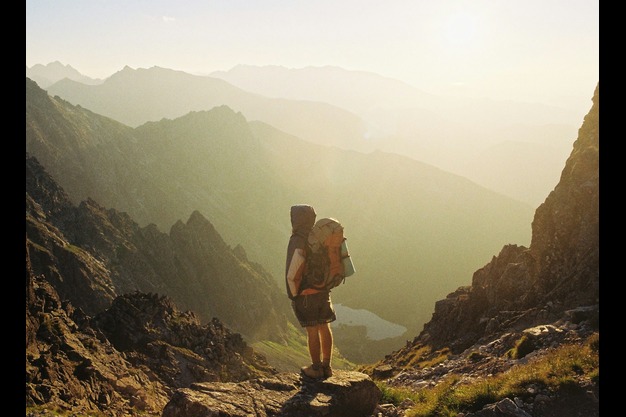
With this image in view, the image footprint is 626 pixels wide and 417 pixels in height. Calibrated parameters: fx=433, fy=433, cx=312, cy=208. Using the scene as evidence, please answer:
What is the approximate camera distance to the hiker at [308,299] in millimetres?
10367

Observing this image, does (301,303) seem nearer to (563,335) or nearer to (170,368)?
(563,335)

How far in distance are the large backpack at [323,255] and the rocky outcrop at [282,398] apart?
243cm

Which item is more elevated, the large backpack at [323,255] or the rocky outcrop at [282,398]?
the large backpack at [323,255]

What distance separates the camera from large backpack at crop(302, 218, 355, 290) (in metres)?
10.5

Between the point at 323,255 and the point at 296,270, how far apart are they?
2.51ft

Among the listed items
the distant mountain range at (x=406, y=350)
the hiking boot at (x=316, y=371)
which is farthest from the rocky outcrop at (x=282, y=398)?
the hiking boot at (x=316, y=371)

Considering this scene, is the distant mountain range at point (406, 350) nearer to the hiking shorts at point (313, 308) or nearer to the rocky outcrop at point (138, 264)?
the rocky outcrop at point (138, 264)

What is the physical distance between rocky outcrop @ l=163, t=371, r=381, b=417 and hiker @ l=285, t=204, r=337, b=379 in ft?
1.63

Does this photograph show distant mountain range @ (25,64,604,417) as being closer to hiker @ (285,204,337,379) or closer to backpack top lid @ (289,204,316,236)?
hiker @ (285,204,337,379)

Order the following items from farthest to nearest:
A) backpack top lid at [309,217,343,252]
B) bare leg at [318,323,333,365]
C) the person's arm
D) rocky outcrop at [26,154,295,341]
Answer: rocky outcrop at [26,154,295,341] → bare leg at [318,323,333,365] → backpack top lid at [309,217,343,252] → the person's arm

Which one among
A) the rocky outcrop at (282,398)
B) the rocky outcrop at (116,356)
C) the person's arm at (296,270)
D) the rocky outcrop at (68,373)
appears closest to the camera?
the rocky outcrop at (282,398)

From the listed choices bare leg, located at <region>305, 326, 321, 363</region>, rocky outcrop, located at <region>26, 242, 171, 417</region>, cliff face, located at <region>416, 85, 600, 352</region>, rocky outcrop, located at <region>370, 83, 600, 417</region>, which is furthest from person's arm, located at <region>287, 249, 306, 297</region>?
cliff face, located at <region>416, 85, 600, 352</region>

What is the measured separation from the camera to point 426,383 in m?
20.9
